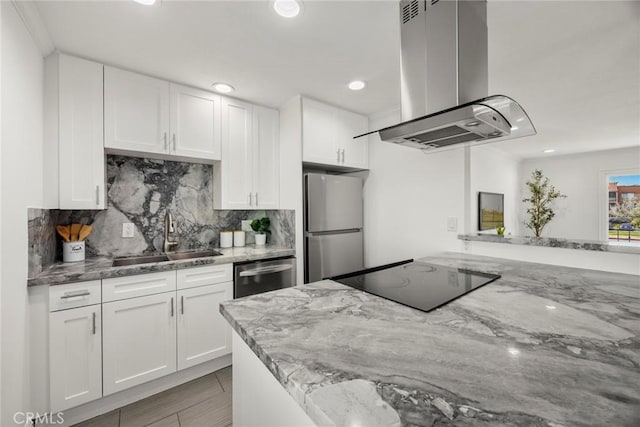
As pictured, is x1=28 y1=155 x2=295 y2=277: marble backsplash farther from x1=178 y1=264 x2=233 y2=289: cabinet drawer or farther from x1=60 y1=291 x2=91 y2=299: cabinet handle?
x1=178 y1=264 x2=233 y2=289: cabinet drawer

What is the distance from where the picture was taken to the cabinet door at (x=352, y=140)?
2715 mm

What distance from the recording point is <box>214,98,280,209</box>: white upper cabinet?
2414mm

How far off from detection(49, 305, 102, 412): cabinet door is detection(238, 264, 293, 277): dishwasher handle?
940 millimetres

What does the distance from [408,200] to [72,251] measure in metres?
2.75

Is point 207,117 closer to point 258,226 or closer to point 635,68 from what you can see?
point 258,226

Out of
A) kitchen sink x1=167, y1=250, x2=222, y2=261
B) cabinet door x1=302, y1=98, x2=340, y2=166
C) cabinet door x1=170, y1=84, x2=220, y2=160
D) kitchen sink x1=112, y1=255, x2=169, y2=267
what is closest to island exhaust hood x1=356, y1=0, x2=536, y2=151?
cabinet door x1=302, y1=98, x2=340, y2=166

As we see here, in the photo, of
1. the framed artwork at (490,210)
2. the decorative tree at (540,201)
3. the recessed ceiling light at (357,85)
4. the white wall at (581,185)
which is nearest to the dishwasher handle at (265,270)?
the recessed ceiling light at (357,85)

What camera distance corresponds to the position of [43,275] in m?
1.48

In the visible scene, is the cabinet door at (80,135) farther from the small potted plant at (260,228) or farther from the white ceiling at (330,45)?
the small potted plant at (260,228)

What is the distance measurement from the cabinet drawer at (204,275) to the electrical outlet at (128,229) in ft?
2.30

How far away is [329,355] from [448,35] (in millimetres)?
1351

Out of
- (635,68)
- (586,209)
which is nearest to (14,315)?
(635,68)
